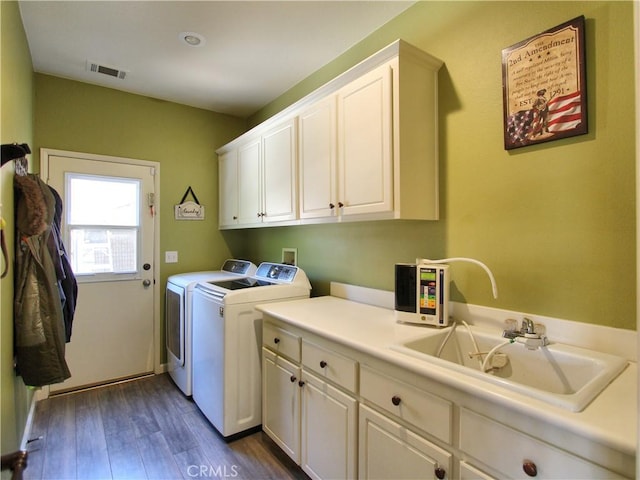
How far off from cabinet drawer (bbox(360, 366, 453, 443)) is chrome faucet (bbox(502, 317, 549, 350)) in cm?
48

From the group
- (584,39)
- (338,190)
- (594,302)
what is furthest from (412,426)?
(584,39)

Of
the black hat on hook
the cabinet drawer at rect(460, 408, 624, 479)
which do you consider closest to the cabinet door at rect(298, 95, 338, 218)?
the cabinet drawer at rect(460, 408, 624, 479)

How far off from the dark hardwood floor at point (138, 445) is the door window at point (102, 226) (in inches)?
41.5

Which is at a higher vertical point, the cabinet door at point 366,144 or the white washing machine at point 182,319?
the cabinet door at point 366,144

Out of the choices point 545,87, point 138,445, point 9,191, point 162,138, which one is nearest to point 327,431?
point 138,445

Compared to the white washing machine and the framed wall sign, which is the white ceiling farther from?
the white washing machine

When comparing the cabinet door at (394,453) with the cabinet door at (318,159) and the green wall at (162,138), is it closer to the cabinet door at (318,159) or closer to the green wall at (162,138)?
the cabinet door at (318,159)

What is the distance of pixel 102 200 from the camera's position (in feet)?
9.69

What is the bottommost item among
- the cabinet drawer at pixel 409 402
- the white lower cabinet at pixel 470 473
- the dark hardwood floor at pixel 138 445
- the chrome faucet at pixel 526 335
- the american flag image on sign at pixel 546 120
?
the dark hardwood floor at pixel 138 445

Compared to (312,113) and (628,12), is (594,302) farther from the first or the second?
(312,113)

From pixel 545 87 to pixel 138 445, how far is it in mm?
2962

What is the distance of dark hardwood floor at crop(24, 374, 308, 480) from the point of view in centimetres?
187

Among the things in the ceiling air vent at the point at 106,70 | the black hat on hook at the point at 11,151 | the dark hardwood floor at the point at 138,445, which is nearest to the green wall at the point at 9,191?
the black hat on hook at the point at 11,151

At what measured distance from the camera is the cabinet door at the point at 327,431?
144 cm
